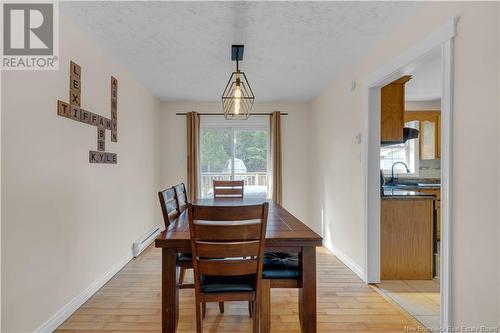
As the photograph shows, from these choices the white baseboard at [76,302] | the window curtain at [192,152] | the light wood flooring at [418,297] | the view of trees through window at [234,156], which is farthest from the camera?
the view of trees through window at [234,156]

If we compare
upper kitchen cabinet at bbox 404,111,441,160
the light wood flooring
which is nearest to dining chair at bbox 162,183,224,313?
the light wood flooring

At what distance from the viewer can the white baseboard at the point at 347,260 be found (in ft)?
10.6

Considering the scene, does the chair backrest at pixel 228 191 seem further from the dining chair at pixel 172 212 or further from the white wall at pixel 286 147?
the white wall at pixel 286 147

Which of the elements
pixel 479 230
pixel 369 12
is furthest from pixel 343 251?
pixel 369 12

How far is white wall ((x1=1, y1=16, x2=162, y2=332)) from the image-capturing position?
1.80 metres

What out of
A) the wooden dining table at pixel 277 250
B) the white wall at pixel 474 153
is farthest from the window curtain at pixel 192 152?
the white wall at pixel 474 153

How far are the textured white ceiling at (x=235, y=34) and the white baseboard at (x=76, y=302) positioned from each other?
2274 mm

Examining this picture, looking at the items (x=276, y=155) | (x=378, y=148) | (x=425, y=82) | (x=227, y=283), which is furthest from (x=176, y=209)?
(x=425, y=82)

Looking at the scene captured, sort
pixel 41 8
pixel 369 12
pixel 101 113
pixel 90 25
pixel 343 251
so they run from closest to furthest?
1. pixel 41 8
2. pixel 369 12
3. pixel 90 25
4. pixel 101 113
5. pixel 343 251

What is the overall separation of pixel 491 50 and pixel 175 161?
4.66m

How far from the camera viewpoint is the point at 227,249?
1679 mm

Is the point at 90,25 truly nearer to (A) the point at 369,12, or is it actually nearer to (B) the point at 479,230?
(A) the point at 369,12

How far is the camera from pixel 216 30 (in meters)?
2.54

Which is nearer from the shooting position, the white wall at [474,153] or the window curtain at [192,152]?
the white wall at [474,153]
